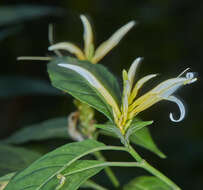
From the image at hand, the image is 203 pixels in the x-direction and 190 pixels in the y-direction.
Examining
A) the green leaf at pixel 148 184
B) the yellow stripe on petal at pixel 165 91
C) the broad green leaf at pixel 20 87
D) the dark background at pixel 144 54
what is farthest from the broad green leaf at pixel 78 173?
the dark background at pixel 144 54

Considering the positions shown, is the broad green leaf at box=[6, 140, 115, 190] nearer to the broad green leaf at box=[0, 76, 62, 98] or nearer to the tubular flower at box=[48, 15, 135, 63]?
the tubular flower at box=[48, 15, 135, 63]

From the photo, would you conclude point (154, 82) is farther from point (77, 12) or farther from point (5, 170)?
point (5, 170)

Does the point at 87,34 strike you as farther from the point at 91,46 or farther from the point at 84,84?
the point at 84,84

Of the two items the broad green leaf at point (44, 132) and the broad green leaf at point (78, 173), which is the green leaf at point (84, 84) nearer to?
the broad green leaf at point (78, 173)

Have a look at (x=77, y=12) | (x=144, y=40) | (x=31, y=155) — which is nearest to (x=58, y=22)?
(x=77, y=12)

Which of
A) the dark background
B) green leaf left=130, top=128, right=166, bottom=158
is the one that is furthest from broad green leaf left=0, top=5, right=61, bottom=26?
green leaf left=130, top=128, right=166, bottom=158
